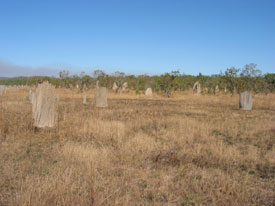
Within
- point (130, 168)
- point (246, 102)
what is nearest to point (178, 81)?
point (246, 102)

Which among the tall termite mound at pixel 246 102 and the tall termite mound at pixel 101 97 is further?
the tall termite mound at pixel 101 97

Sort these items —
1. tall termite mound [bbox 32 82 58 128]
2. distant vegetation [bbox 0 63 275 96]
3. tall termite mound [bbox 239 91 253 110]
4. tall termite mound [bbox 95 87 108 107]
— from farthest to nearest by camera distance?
distant vegetation [bbox 0 63 275 96], tall termite mound [bbox 95 87 108 107], tall termite mound [bbox 239 91 253 110], tall termite mound [bbox 32 82 58 128]

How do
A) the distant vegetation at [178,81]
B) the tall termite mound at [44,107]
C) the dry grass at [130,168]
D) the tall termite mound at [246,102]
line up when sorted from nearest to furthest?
the dry grass at [130,168], the tall termite mound at [44,107], the tall termite mound at [246,102], the distant vegetation at [178,81]

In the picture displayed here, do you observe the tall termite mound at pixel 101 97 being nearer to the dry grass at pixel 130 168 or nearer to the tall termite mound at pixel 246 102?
the dry grass at pixel 130 168

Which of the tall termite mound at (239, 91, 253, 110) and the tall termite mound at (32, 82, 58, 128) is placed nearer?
the tall termite mound at (32, 82, 58, 128)

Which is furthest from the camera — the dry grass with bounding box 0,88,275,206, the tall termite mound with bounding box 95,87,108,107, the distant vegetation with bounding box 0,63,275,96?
the distant vegetation with bounding box 0,63,275,96

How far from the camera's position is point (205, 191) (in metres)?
3.84

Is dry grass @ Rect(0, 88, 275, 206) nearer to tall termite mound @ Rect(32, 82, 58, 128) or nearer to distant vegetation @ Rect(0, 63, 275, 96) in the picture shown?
tall termite mound @ Rect(32, 82, 58, 128)

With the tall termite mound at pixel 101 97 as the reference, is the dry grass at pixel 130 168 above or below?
below

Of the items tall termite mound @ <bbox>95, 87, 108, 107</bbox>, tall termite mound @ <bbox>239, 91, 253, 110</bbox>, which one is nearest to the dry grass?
tall termite mound @ <bbox>95, 87, 108, 107</bbox>

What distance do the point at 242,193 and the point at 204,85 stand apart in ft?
169

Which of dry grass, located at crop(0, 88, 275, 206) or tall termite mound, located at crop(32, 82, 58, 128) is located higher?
tall termite mound, located at crop(32, 82, 58, 128)

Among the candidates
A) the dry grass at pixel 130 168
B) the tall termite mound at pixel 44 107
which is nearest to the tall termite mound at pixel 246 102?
the dry grass at pixel 130 168

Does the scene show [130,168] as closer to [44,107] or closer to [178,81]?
[44,107]
